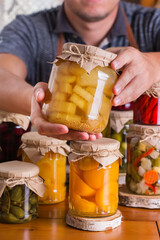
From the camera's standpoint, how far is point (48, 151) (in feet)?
3.02

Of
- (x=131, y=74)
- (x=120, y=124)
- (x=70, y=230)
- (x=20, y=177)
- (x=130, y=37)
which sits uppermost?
(x=130, y=37)

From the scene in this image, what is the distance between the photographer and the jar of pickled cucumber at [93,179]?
788mm

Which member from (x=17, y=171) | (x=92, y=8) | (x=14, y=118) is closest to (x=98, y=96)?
(x=17, y=171)

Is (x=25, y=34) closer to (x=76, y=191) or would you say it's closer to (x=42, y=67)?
(x=42, y=67)

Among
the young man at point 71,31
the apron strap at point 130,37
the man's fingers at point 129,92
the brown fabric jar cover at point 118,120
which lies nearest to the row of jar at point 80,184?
the man's fingers at point 129,92

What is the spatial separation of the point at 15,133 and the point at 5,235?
1.15 feet

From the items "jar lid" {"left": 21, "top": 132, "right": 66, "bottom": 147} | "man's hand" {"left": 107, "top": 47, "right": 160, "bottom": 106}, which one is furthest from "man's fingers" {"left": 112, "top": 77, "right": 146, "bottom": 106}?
"jar lid" {"left": 21, "top": 132, "right": 66, "bottom": 147}

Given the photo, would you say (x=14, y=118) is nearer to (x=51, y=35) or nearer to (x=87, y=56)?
(x=87, y=56)

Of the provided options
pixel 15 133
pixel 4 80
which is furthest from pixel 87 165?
pixel 4 80

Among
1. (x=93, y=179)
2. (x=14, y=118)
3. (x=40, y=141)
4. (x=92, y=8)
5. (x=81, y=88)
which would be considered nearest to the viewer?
(x=81, y=88)

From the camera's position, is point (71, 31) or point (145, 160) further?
point (71, 31)

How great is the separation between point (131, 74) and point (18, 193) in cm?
35

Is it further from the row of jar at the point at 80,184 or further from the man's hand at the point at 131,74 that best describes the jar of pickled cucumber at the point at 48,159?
the man's hand at the point at 131,74

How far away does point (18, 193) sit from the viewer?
2.60 ft
